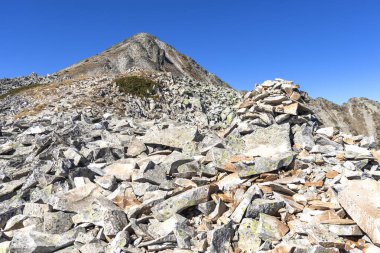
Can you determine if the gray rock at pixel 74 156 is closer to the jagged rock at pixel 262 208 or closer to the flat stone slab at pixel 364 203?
the jagged rock at pixel 262 208

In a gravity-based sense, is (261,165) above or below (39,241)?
above

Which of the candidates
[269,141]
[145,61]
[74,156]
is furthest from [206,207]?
[145,61]

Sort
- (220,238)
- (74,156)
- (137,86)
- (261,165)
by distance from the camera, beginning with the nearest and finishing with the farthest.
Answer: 1. (220,238)
2. (261,165)
3. (74,156)
4. (137,86)

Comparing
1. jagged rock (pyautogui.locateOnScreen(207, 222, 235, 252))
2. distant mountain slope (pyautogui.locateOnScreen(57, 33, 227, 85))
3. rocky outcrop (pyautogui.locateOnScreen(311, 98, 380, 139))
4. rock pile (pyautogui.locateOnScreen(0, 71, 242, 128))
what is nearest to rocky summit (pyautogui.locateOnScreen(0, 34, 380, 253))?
jagged rock (pyautogui.locateOnScreen(207, 222, 235, 252))

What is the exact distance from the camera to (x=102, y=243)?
9977 mm

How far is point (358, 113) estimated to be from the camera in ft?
365

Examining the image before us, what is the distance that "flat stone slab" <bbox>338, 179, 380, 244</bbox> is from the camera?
8.91m

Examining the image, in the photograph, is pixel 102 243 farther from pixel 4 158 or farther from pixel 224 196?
pixel 4 158

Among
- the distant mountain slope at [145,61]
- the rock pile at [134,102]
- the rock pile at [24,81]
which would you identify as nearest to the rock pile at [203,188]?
the rock pile at [134,102]

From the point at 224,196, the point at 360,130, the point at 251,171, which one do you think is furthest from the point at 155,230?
the point at 360,130

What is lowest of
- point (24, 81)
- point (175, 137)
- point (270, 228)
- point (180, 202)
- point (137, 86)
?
point (270, 228)

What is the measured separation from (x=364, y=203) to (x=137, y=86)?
37250mm

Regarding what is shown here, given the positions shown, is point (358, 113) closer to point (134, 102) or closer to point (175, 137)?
point (134, 102)

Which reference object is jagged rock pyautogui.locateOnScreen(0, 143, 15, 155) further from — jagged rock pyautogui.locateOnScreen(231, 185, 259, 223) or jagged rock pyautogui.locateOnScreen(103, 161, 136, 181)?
jagged rock pyautogui.locateOnScreen(231, 185, 259, 223)
